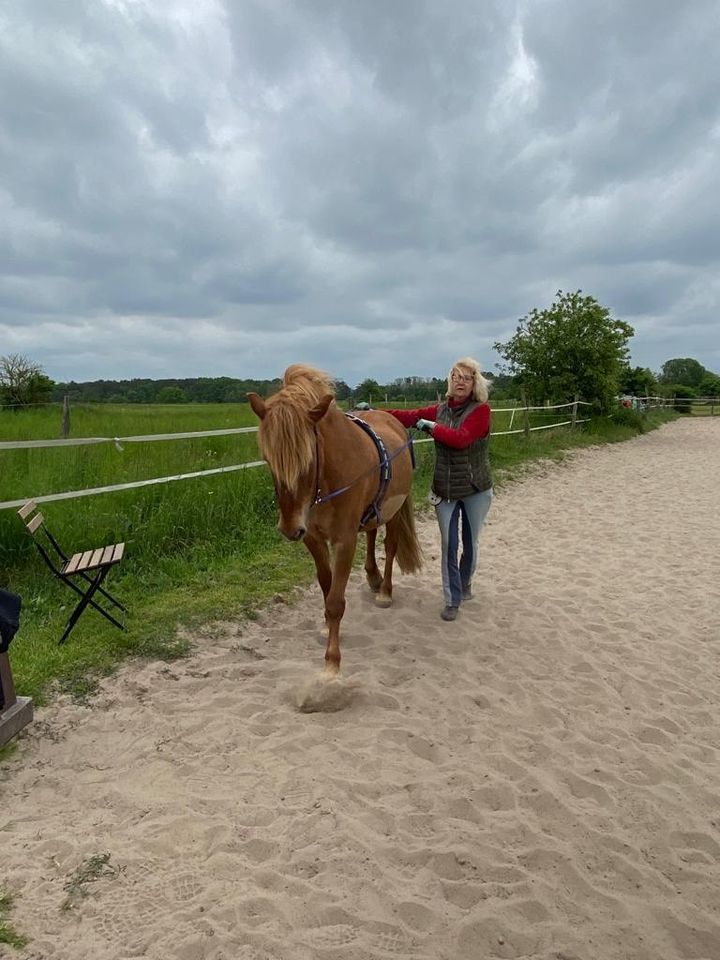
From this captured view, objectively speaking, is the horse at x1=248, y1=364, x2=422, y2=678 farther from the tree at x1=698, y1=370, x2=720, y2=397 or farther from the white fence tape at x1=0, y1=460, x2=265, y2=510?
the tree at x1=698, y1=370, x2=720, y2=397

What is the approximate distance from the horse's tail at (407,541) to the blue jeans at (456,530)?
330 millimetres

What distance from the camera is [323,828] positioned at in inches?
87.3

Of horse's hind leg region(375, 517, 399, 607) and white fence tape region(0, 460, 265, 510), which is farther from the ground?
white fence tape region(0, 460, 265, 510)

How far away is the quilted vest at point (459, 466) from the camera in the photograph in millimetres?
3949

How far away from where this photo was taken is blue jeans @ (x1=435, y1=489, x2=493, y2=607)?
411 centimetres

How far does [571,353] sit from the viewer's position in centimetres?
1792

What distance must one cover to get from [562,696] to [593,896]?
1.35 m

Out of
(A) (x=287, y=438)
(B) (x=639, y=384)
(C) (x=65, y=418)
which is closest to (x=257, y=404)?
(A) (x=287, y=438)

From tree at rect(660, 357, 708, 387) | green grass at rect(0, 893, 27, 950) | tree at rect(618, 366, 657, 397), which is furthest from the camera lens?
tree at rect(660, 357, 708, 387)

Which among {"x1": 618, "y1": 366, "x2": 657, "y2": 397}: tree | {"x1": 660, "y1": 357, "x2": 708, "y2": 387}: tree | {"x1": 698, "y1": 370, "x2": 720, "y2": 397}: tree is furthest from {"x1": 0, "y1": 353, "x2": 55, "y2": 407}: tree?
Result: {"x1": 660, "y1": 357, "x2": 708, "y2": 387}: tree

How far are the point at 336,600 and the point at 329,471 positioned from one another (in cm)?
76

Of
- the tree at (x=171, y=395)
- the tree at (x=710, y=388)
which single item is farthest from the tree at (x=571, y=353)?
the tree at (x=710, y=388)

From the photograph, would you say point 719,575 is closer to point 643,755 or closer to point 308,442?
point 643,755

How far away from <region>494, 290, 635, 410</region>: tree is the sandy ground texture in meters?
14.9
